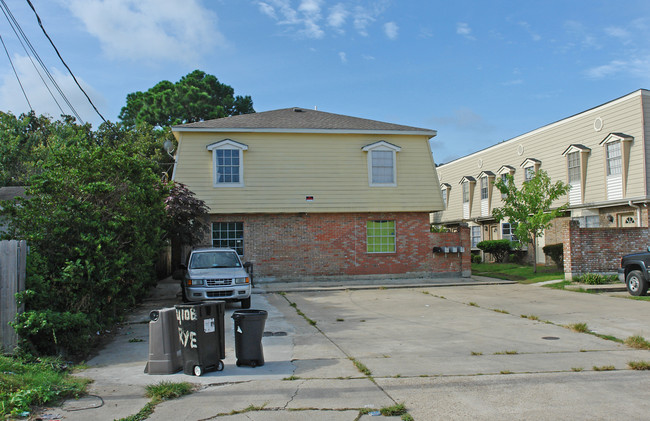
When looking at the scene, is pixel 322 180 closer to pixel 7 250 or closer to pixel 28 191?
pixel 28 191

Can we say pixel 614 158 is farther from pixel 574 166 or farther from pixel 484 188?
pixel 484 188

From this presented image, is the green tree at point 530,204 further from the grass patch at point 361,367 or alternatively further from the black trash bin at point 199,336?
the black trash bin at point 199,336

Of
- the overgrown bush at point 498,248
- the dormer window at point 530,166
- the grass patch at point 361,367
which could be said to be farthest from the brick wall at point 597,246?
the grass patch at point 361,367

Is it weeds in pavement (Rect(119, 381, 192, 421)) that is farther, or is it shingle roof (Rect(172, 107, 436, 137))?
shingle roof (Rect(172, 107, 436, 137))

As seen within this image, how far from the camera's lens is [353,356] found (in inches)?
330

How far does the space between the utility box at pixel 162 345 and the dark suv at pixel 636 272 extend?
45.2ft

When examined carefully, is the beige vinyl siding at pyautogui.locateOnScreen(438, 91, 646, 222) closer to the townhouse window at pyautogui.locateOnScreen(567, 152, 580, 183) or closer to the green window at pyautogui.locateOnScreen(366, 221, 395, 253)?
the townhouse window at pyautogui.locateOnScreen(567, 152, 580, 183)

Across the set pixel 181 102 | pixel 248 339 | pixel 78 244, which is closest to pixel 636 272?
pixel 248 339

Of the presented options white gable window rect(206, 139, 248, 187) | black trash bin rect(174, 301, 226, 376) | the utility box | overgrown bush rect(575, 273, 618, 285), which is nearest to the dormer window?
overgrown bush rect(575, 273, 618, 285)

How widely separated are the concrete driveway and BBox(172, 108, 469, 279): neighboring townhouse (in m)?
8.29

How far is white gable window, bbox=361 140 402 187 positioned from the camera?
22266 mm

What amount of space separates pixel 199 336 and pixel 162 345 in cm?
60

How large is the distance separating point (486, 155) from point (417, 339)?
26782 mm

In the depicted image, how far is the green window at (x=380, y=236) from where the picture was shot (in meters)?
22.2
